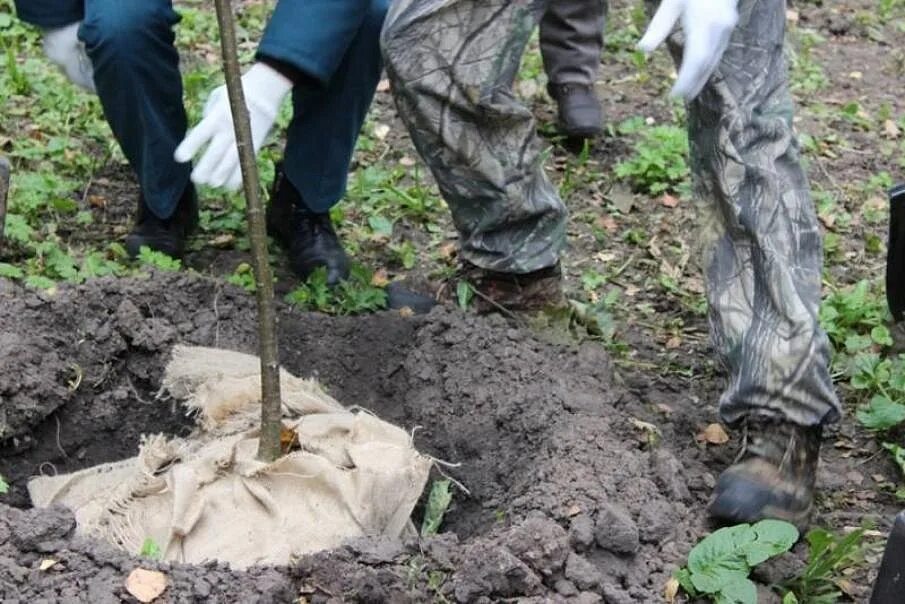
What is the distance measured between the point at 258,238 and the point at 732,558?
97cm

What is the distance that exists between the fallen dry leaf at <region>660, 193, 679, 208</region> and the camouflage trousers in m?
1.27

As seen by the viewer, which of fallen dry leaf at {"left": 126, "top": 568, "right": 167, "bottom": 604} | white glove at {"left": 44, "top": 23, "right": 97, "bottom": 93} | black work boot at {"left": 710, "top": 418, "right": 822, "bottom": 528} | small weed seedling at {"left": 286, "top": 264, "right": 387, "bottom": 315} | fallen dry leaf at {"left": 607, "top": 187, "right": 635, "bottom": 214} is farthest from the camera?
fallen dry leaf at {"left": 607, "top": 187, "right": 635, "bottom": 214}

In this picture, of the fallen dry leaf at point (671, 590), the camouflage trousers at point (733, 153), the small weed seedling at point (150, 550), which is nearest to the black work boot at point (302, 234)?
the camouflage trousers at point (733, 153)

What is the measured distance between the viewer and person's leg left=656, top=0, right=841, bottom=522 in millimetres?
2477

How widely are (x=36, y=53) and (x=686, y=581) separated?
347 centimetres

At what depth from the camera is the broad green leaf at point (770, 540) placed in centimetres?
223

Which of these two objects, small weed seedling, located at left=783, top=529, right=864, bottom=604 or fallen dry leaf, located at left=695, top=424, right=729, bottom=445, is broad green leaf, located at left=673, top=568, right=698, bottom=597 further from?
fallen dry leaf, located at left=695, top=424, right=729, bottom=445

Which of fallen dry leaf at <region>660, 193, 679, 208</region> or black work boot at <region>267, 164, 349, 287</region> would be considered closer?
black work boot at <region>267, 164, 349, 287</region>

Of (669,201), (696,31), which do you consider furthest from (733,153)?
(669,201)

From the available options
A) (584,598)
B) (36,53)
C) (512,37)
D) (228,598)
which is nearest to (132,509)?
(228,598)

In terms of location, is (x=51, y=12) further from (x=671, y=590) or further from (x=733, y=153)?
(x=671, y=590)

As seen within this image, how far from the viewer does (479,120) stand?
282 cm

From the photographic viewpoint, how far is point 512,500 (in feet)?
7.95

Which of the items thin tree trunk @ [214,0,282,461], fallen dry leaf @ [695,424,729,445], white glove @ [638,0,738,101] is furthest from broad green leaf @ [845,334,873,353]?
thin tree trunk @ [214,0,282,461]
